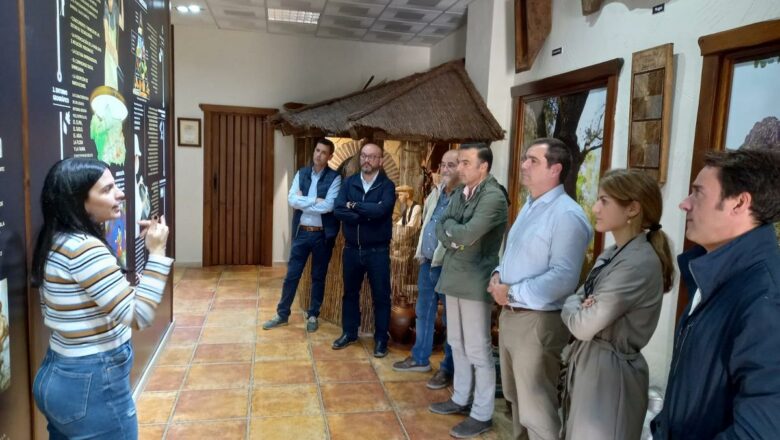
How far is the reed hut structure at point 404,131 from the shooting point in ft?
13.5

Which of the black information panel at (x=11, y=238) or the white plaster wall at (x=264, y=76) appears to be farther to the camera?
the white plaster wall at (x=264, y=76)

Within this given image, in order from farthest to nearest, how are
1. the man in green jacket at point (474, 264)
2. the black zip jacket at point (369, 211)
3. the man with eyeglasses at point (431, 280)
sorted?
the black zip jacket at point (369, 211) → the man with eyeglasses at point (431, 280) → the man in green jacket at point (474, 264)

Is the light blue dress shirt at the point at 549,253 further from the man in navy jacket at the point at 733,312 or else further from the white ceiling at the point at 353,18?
the white ceiling at the point at 353,18

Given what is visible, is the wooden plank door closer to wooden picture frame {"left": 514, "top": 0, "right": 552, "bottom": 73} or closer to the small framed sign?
the small framed sign

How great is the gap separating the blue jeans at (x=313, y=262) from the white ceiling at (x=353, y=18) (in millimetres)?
2436

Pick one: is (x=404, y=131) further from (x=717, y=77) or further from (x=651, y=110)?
(x=717, y=77)

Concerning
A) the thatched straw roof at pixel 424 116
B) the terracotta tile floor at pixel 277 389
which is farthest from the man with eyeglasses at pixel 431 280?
the thatched straw roof at pixel 424 116

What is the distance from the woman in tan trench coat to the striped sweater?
1430 mm

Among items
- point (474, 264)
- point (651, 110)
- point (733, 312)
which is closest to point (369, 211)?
point (474, 264)

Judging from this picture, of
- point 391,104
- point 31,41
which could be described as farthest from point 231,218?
point 31,41

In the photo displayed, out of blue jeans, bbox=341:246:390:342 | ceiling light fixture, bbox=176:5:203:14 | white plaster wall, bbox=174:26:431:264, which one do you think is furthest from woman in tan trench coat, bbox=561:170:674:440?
white plaster wall, bbox=174:26:431:264

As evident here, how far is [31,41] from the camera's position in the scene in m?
1.62

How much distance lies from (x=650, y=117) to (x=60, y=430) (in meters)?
2.88

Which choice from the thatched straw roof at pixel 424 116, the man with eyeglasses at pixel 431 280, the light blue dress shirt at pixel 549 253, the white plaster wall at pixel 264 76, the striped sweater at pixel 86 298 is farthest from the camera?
the white plaster wall at pixel 264 76
